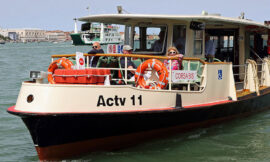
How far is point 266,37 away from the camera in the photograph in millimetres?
14031

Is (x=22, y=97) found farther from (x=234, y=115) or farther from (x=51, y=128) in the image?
(x=234, y=115)

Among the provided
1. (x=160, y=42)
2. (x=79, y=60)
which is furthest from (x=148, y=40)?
(x=79, y=60)

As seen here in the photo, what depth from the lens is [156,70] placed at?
27.6ft

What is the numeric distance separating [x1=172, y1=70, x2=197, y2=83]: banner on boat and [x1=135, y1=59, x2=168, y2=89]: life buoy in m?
0.34

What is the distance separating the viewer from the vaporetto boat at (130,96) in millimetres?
7582

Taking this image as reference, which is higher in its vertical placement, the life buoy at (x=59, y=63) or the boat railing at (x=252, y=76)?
the life buoy at (x=59, y=63)

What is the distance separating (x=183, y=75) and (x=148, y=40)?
1978 millimetres

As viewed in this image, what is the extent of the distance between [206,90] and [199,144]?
1199mm

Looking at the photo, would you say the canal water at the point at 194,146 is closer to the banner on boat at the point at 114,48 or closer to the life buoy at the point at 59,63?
the life buoy at the point at 59,63

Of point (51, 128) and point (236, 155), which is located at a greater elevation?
point (51, 128)


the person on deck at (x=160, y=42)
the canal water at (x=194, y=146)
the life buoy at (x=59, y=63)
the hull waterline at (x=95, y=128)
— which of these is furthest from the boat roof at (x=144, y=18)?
the canal water at (x=194, y=146)

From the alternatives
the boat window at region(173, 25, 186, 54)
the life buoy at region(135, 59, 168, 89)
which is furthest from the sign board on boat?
the boat window at region(173, 25, 186, 54)

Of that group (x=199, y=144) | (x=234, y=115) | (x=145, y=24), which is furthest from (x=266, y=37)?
(x=199, y=144)

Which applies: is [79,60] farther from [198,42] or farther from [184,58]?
[198,42]
